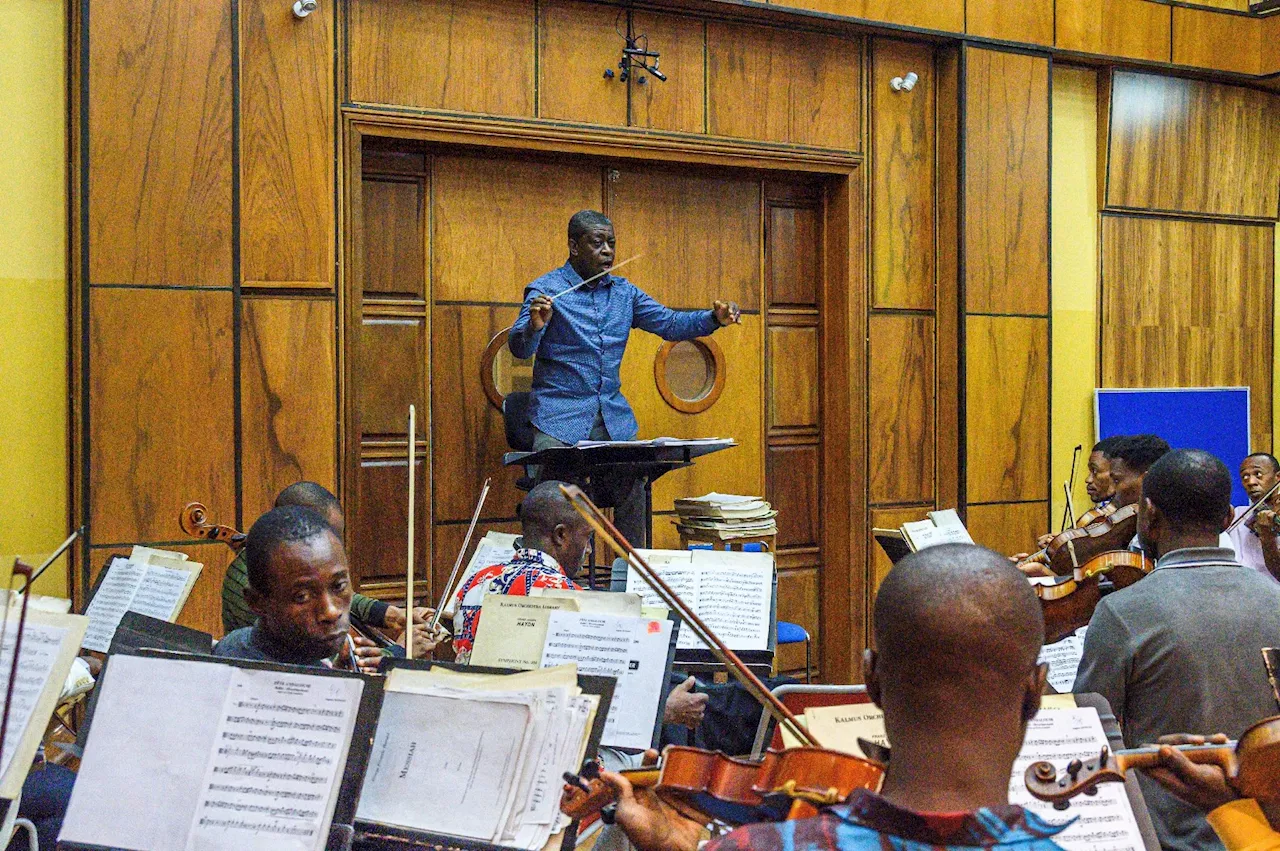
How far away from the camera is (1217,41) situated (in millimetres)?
6777

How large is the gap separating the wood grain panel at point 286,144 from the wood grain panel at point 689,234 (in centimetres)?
136

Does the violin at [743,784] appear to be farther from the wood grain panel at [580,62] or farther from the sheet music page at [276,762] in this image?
the wood grain panel at [580,62]

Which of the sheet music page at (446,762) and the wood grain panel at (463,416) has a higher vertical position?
the wood grain panel at (463,416)

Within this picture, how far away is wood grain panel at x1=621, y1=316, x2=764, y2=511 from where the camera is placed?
5715 millimetres

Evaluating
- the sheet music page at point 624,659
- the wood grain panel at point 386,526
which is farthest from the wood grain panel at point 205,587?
the sheet music page at point 624,659

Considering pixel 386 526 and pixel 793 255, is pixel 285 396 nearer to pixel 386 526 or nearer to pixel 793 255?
pixel 386 526

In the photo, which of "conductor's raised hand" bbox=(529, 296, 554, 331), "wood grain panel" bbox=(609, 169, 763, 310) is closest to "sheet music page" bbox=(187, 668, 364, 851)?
"conductor's raised hand" bbox=(529, 296, 554, 331)

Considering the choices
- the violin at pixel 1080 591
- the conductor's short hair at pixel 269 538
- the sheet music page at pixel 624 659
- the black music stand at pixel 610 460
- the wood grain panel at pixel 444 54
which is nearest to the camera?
the conductor's short hair at pixel 269 538

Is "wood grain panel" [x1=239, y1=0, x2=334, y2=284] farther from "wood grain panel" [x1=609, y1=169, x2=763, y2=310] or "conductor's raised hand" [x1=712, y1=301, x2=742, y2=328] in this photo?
"conductor's raised hand" [x1=712, y1=301, x2=742, y2=328]

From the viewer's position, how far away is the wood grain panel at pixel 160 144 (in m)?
4.52

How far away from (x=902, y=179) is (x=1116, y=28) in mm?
1525

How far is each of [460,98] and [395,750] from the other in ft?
11.9

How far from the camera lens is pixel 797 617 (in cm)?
600

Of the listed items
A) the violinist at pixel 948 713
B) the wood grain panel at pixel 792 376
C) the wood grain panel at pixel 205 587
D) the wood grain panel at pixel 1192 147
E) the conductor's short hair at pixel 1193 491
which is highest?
the wood grain panel at pixel 1192 147
